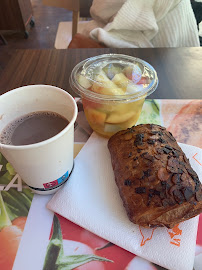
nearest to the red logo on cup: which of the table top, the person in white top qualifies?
the table top

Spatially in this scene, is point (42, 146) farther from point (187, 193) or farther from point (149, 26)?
point (149, 26)

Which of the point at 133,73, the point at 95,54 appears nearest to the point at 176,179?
the point at 133,73

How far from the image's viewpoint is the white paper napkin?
0.50 m

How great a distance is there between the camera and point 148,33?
4.26 ft

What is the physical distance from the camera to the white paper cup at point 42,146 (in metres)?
0.47

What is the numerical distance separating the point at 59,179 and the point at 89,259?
0.20 meters

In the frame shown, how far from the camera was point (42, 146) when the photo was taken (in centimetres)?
45

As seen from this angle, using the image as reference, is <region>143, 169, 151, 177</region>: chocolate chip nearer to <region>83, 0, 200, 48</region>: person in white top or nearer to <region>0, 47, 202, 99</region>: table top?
<region>0, 47, 202, 99</region>: table top

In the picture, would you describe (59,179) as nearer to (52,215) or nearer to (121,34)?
(52,215)

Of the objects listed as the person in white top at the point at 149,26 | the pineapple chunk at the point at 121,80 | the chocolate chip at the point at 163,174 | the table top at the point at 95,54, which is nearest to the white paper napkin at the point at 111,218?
the chocolate chip at the point at 163,174

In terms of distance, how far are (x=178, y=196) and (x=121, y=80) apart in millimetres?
385

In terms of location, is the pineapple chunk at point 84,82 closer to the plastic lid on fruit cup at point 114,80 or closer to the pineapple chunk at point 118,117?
the plastic lid on fruit cup at point 114,80

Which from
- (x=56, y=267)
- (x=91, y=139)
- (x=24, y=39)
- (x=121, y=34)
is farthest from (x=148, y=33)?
(x=24, y=39)

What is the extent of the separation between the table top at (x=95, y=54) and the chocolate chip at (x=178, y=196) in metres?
0.52
